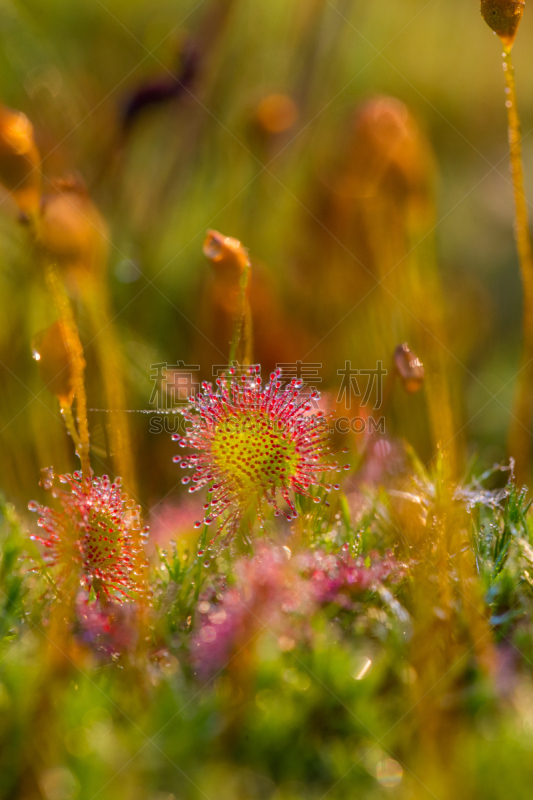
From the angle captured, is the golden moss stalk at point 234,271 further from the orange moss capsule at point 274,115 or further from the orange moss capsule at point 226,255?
the orange moss capsule at point 274,115

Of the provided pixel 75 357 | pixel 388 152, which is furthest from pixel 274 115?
pixel 75 357

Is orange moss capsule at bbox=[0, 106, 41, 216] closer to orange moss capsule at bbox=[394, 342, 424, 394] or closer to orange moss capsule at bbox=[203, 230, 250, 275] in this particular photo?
orange moss capsule at bbox=[203, 230, 250, 275]

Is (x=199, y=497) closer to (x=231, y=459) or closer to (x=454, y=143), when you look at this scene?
(x=231, y=459)

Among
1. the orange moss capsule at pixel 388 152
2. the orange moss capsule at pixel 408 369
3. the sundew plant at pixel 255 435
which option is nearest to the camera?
the sundew plant at pixel 255 435

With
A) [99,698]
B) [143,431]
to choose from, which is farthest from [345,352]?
[99,698]

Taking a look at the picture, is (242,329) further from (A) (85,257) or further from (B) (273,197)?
(B) (273,197)

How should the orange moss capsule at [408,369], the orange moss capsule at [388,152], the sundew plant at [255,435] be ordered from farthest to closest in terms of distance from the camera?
the orange moss capsule at [388,152] < the orange moss capsule at [408,369] < the sundew plant at [255,435]

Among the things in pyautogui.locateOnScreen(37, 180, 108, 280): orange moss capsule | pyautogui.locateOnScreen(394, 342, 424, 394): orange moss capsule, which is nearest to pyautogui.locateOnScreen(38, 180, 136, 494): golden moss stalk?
pyautogui.locateOnScreen(37, 180, 108, 280): orange moss capsule

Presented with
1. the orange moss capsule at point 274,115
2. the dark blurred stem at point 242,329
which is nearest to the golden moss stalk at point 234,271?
the dark blurred stem at point 242,329

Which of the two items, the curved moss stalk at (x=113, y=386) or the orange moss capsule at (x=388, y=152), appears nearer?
the curved moss stalk at (x=113, y=386)
